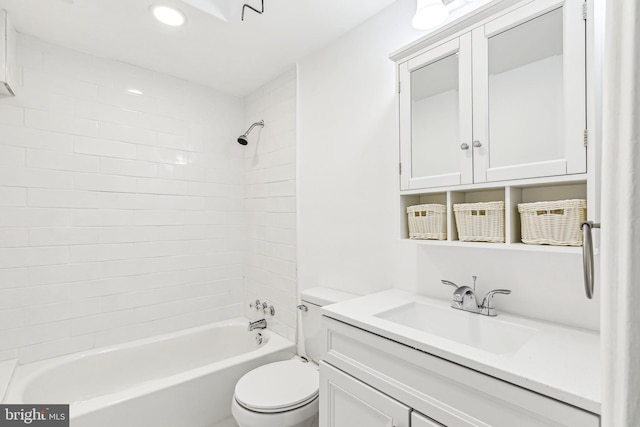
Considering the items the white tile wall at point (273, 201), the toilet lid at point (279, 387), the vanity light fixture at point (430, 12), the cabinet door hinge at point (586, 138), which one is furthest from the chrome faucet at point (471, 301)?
the white tile wall at point (273, 201)

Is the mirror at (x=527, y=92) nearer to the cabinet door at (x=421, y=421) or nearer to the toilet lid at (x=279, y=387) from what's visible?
the cabinet door at (x=421, y=421)

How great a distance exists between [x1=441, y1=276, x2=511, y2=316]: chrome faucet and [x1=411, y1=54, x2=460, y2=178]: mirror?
496 mm

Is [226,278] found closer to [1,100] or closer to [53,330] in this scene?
[53,330]

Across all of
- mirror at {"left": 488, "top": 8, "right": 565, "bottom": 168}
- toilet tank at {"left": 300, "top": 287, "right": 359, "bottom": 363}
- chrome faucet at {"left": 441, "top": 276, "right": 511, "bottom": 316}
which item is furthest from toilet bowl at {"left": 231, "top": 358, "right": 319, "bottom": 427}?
mirror at {"left": 488, "top": 8, "right": 565, "bottom": 168}

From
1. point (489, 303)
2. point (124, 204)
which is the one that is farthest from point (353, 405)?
point (124, 204)

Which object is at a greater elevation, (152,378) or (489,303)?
(489,303)

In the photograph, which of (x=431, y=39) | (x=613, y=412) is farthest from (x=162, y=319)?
(x=613, y=412)

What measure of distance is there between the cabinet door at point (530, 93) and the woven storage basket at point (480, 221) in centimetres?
11

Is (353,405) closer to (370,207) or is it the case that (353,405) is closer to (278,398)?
(278,398)

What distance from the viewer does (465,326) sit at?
132 centimetres

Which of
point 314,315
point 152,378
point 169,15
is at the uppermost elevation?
point 169,15

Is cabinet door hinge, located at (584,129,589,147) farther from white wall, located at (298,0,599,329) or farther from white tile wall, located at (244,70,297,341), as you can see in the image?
white tile wall, located at (244,70,297,341)

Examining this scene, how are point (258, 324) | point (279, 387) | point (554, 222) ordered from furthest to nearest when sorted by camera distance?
point (258, 324) < point (279, 387) < point (554, 222)

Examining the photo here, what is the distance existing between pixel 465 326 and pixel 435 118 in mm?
872
